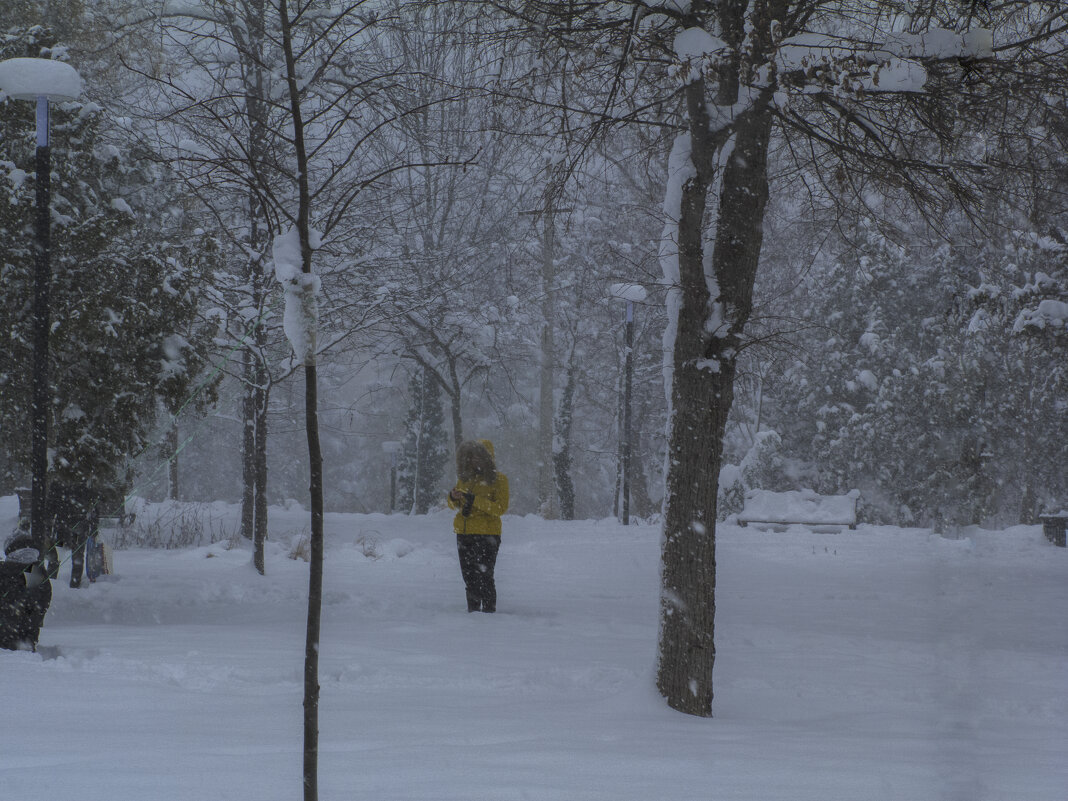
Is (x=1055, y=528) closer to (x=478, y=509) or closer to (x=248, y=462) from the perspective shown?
(x=478, y=509)

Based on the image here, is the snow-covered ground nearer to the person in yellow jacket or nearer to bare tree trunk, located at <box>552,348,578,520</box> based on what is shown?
the person in yellow jacket

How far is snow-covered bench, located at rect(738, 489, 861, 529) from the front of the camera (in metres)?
20.5

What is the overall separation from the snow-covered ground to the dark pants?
325mm

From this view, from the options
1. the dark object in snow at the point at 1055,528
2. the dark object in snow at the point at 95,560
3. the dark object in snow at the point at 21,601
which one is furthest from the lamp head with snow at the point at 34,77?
the dark object in snow at the point at 1055,528

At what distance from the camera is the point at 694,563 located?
18.3 ft

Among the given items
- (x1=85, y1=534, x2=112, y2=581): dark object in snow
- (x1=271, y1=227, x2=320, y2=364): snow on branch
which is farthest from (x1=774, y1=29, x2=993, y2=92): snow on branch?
(x1=85, y1=534, x2=112, y2=581): dark object in snow

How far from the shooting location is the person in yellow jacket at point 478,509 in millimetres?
8820

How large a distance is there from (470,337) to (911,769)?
18.0m

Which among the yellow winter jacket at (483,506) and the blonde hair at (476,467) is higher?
the blonde hair at (476,467)

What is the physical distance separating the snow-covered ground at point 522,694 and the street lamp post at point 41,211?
1298 millimetres

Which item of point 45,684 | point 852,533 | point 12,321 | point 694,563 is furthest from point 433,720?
point 852,533

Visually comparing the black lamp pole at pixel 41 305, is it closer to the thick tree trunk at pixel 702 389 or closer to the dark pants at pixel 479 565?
the dark pants at pixel 479 565

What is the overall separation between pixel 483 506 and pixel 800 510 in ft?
44.7

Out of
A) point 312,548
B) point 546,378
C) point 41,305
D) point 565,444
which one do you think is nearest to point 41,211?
point 41,305
